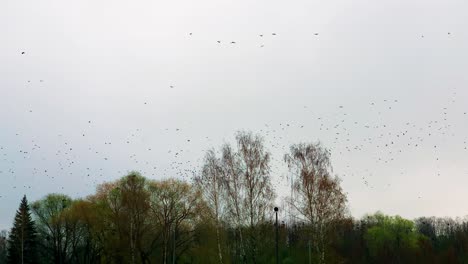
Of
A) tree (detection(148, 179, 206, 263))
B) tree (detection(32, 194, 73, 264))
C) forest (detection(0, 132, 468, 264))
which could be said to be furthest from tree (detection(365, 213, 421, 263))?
tree (detection(32, 194, 73, 264))

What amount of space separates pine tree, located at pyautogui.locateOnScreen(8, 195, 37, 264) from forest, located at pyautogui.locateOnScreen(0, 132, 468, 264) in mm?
138

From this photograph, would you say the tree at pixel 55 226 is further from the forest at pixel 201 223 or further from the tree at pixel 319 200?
the tree at pixel 319 200

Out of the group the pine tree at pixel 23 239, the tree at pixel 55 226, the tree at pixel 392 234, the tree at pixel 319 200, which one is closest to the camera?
the tree at pixel 319 200

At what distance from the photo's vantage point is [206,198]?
54219mm

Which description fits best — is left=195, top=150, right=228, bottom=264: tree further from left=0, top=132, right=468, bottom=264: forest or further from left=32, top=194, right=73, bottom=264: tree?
left=32, top=194, right=73, bottom=264: tree

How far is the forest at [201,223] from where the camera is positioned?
164ft

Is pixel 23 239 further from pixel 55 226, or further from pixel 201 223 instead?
pixel 201 223

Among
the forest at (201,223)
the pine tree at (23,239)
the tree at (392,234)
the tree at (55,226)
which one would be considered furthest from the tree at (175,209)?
the tree at (392,234)

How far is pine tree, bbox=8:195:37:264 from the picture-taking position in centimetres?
8106

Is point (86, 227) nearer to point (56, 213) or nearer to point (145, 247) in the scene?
point (56, 213)

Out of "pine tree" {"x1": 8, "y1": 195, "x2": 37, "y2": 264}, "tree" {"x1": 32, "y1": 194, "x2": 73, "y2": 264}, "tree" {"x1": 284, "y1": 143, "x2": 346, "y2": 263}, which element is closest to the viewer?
"tree" {"x1": 284, "y1": 143, "x2": 346, "y2": 263}

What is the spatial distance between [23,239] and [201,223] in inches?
1363

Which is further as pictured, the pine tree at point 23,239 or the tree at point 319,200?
the pine tree at point 23,239

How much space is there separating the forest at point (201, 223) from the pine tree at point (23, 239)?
14 centimetres
